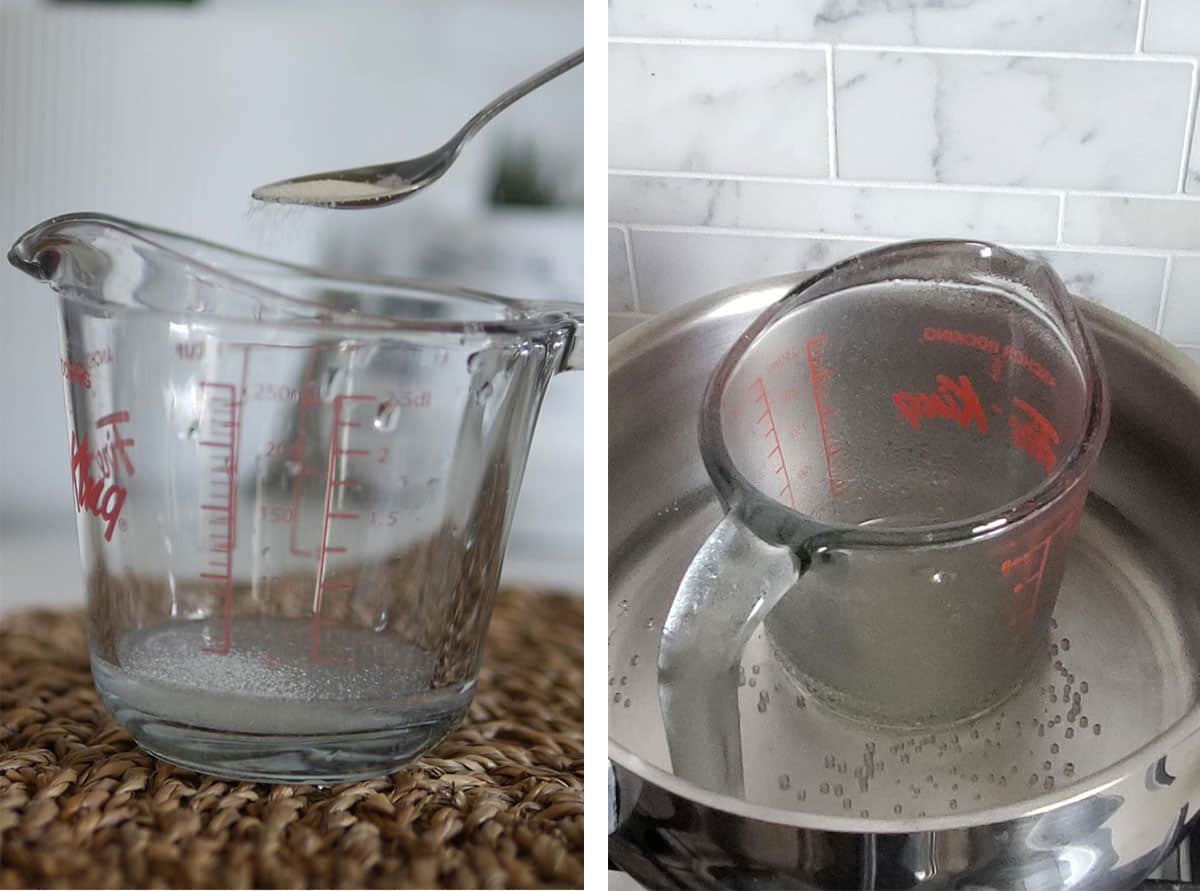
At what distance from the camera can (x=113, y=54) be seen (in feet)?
1.92

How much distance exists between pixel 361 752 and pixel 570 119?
321mm

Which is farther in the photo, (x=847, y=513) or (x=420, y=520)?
(x=847, y=513)

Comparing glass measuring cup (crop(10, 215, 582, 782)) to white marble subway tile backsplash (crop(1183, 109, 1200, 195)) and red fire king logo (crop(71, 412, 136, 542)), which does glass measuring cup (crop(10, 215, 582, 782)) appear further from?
white marble subway tile backsplash (crop(1183, 109, 1200, 195))

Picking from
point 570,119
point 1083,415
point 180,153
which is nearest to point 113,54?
point 180,153

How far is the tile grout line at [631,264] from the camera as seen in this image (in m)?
0.57

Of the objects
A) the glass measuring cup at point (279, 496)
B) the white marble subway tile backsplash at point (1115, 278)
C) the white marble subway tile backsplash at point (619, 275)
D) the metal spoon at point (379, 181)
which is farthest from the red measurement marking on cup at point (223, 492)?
the white marble subway tile backsplash at point (1115, 278)

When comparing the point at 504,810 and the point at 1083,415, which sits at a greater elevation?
the point at 1083,415

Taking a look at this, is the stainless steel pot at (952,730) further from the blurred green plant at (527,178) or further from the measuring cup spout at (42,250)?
the measuring cup spout at (42,250)

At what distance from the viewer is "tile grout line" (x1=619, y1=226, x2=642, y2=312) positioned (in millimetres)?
574

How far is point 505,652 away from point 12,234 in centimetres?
29

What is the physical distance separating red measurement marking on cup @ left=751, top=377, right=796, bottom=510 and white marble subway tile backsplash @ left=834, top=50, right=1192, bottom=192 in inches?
4.5

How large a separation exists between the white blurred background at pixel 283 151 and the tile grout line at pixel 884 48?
75 mm

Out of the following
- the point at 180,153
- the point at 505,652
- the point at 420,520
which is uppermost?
the point at 180,153

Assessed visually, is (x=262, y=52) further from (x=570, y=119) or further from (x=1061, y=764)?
(x=1061, y=764)
